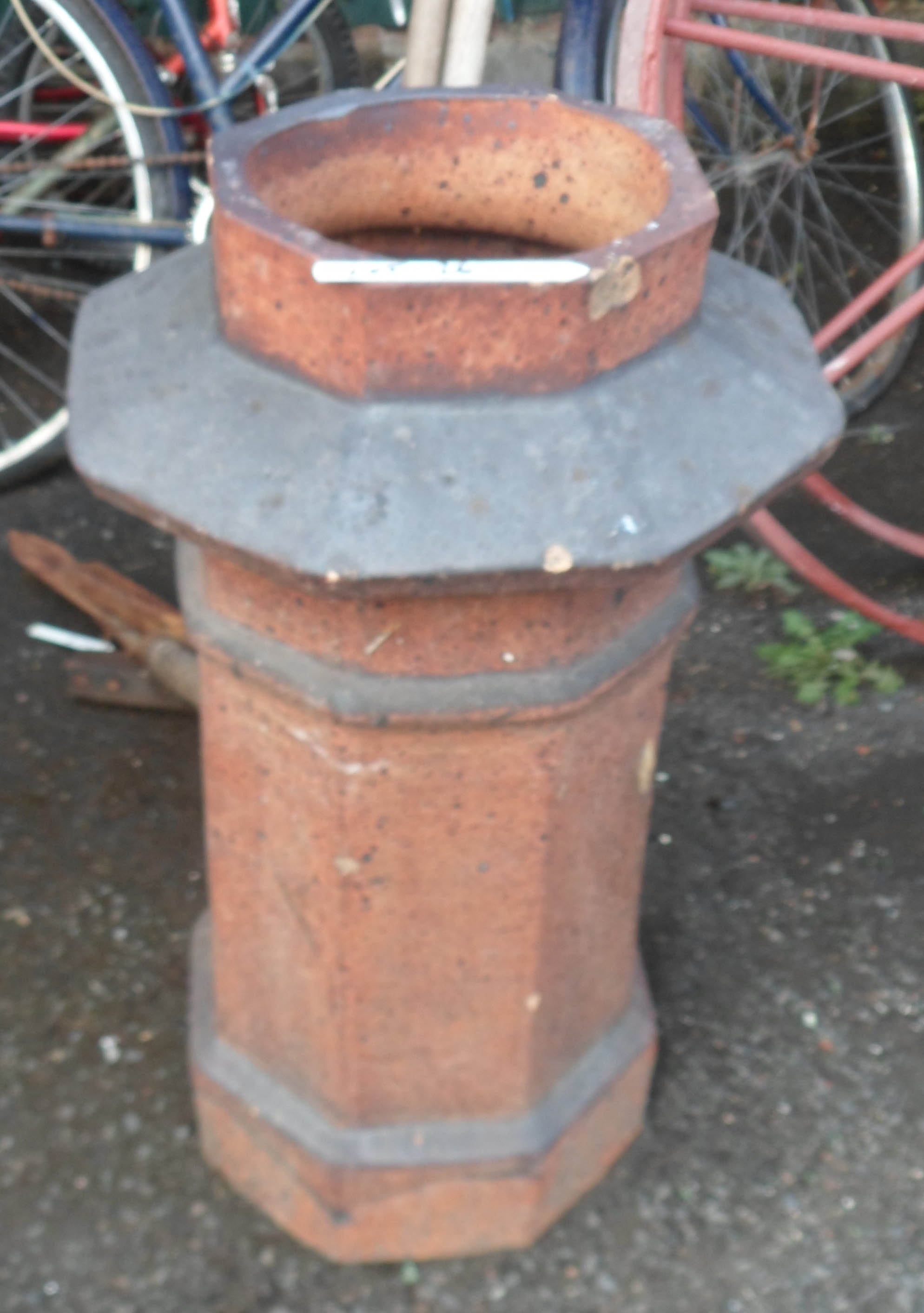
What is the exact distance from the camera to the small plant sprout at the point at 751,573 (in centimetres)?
337

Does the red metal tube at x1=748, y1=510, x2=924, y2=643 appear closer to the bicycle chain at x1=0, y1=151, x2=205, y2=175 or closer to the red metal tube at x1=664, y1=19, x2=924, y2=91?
the red metal tube at x1=664, y1=19, x2=924, y2=91

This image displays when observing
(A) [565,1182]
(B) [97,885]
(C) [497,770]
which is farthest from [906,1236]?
(B) [97,885]

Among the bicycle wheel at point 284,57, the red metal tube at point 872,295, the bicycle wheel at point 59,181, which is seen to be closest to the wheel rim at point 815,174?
the red metal tube at point 872,295

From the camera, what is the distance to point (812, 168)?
14.4 feet

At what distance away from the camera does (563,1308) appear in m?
1.98

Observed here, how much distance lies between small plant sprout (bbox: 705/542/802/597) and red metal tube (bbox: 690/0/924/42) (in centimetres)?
120

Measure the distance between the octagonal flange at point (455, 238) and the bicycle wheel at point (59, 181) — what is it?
4.75 ft

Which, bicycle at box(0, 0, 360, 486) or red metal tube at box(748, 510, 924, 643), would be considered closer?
red metal tube at box(748, 510, 924, 643)

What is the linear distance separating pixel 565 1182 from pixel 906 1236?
0.51 metres

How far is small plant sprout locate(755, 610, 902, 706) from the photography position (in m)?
3.06

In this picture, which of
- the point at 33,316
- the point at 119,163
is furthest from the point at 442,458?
the point at 33,316

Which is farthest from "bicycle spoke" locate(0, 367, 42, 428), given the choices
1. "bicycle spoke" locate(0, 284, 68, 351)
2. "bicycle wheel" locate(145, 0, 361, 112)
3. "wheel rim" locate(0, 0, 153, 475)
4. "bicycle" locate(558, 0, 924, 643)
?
"bicycle" locate(558, 0, 924, 643)

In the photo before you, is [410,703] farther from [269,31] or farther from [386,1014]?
[269,31]

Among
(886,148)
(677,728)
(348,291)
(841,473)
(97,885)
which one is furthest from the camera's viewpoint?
(886,148)
